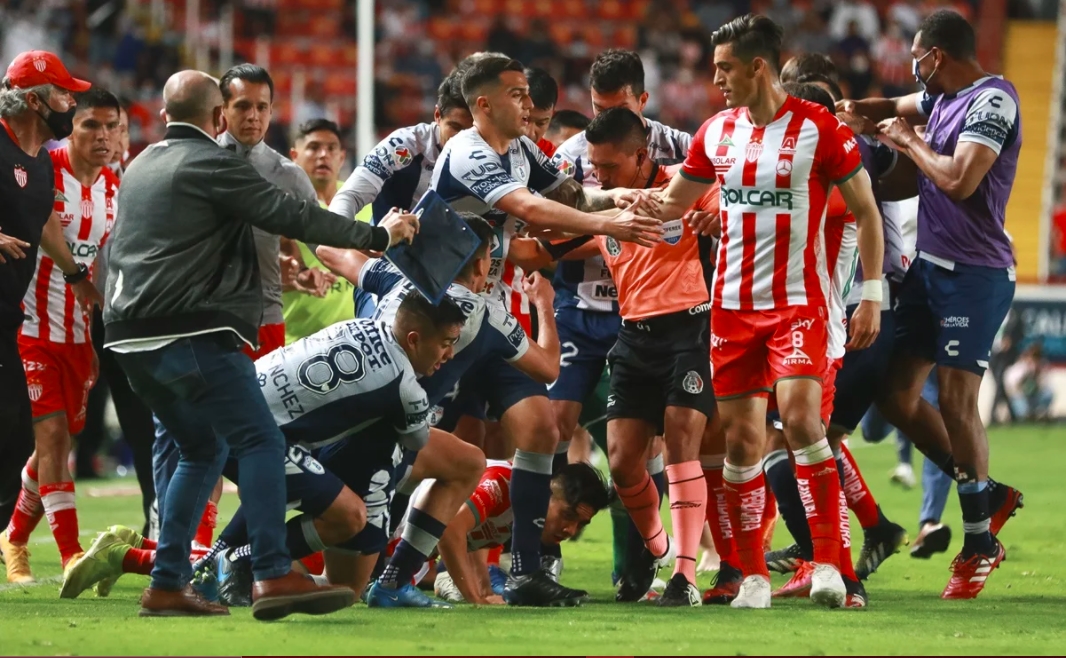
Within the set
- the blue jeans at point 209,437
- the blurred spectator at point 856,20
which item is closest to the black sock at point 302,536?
the blue jeans at point 209,437

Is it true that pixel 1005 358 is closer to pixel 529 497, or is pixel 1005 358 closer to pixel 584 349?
pixel 584 349

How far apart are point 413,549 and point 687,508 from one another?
128 cm

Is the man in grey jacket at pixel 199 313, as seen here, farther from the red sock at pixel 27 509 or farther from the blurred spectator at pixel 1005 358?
the blurred spectator at pixel 1005 358

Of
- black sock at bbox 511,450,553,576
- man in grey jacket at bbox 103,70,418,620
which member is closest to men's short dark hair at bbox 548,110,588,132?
black sock at bbox 511,450,553,576

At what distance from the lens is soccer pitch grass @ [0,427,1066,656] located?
4992mm

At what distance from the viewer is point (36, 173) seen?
6.84m

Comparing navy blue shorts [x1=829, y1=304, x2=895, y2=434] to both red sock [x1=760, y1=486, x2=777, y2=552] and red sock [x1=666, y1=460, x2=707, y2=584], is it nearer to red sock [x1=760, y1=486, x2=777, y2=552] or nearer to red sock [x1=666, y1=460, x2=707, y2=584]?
red sock [x1=760, y1=486, x2=777, y2=552]

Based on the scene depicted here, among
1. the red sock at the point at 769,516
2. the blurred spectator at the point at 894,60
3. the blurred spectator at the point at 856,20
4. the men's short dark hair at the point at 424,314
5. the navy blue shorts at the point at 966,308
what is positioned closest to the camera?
the men's short dark hair at the point at 424,314

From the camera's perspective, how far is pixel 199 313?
18.4 ft

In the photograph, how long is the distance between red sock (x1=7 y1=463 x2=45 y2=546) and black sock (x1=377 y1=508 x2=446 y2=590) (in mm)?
2288

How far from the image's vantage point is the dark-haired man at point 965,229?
7.21 m

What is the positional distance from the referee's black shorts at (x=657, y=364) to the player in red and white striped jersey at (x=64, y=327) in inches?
107

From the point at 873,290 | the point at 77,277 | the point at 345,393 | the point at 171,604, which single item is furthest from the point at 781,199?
the point at 77,277

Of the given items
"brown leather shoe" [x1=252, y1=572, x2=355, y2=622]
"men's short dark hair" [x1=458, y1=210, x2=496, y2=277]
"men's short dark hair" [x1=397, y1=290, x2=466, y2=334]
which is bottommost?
"brown leather shoe" [x1=252, y1=572, x2=355, y2=622]
